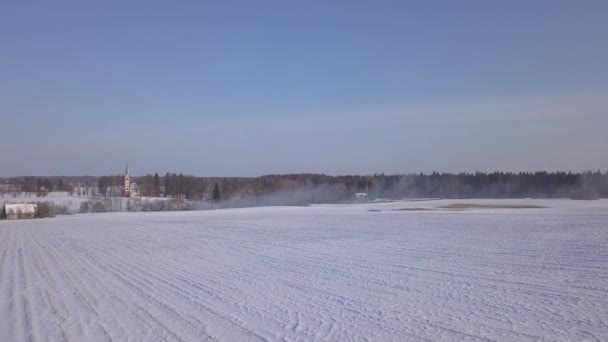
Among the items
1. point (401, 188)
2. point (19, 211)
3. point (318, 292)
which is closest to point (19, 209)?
point (19, 211)

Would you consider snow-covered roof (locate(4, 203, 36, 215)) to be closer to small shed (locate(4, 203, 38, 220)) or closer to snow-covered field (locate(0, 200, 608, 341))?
small shed (locate(4, 203, 38, 220))

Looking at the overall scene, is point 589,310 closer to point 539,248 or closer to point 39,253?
point 539,248

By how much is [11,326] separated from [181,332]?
12.2 feet

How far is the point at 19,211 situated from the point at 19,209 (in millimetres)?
352

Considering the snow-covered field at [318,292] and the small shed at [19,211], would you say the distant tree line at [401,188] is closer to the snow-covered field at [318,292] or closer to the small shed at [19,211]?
the small shed at [19,211]

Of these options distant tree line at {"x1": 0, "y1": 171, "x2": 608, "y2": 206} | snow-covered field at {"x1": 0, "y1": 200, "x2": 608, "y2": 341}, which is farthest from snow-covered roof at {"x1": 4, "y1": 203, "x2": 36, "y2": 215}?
snow-covered field at {"x1": 0, "y1": 200, "x2": 608, "y2": 341}

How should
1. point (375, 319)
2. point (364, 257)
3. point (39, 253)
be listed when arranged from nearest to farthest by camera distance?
point (375, 319) < point (364, 257) < point (39, 253)

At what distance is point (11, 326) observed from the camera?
10484 millimetres

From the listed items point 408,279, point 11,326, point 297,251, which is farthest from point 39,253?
point 408,279

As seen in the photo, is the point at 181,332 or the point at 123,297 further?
the point at 123,297

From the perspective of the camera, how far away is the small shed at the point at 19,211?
76.6 meters

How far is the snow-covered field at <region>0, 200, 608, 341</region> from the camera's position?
9500 millimetres

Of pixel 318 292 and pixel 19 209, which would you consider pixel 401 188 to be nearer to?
pixel 19 209

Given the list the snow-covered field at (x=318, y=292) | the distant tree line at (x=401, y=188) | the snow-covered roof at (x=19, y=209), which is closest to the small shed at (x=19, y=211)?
the snow-covered roof at (x=19, y=209)
